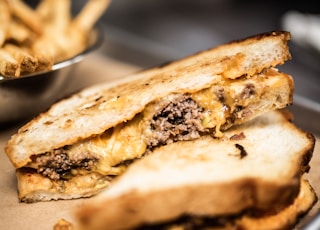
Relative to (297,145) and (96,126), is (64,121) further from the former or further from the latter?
(297,145)

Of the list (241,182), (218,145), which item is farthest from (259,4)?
(241,182)

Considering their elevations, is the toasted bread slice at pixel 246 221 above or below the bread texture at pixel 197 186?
below

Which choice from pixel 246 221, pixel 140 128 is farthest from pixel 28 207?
pixel 246 221

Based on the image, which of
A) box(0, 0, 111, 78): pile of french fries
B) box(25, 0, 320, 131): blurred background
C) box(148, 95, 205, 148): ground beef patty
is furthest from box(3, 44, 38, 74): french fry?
box(25, 0, 320, 131): blurred background

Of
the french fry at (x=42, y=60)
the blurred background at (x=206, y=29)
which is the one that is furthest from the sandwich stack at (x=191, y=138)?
the blurred background at (x=206, y=29)

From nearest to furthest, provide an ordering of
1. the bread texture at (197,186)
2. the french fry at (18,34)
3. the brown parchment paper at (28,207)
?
1. the bread texture at (197,186)
2. the brown parchment paper at (28,207)
3. the french fry at (18,34)

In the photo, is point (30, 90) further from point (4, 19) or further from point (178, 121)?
point (178, 121)

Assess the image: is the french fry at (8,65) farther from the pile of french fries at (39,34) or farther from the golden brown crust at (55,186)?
the golden brown crust at (55,186)

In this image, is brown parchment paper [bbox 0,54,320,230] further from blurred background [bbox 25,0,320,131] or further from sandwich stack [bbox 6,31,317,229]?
blurred background [bbox 25,0,320,131]
